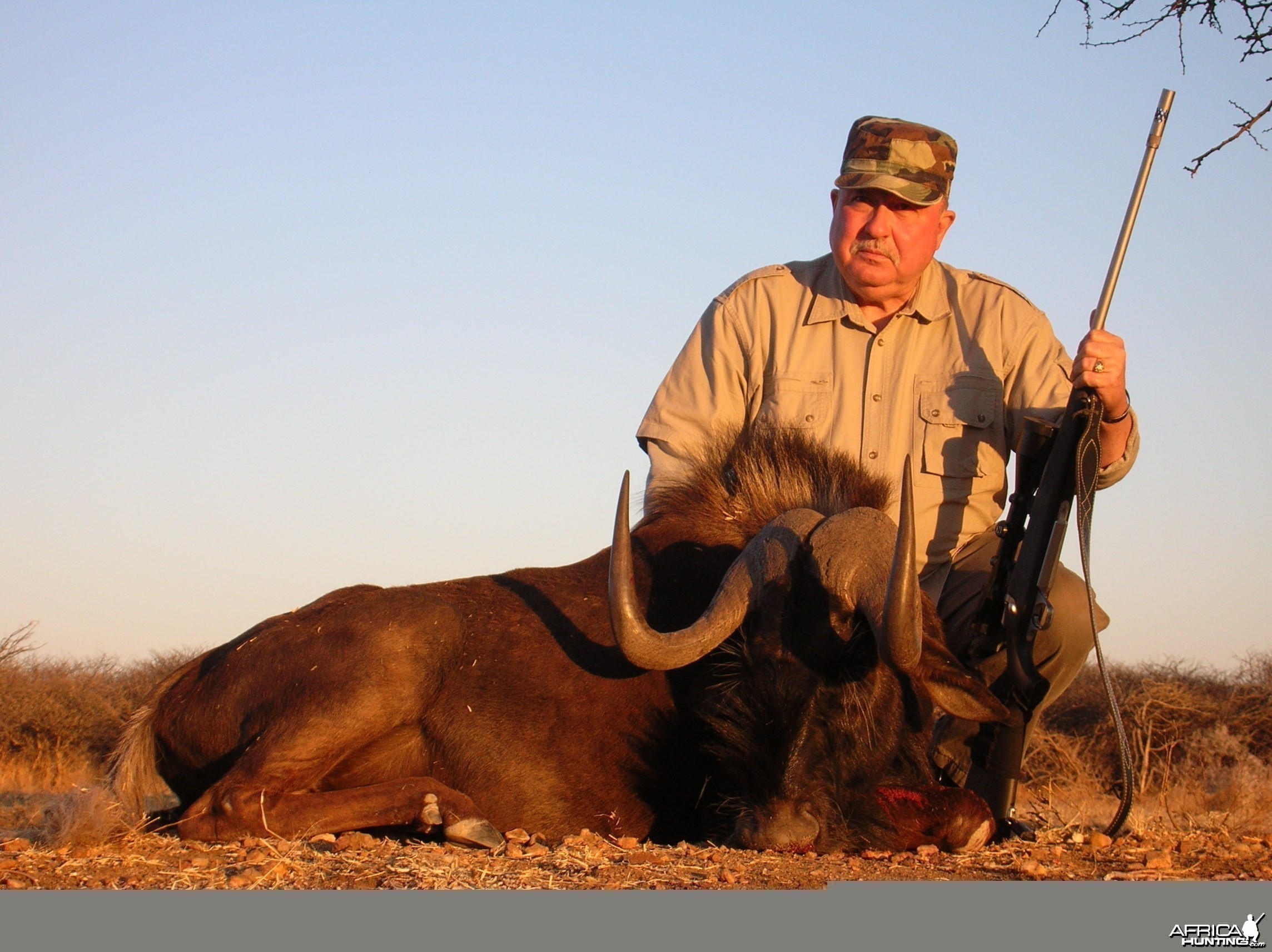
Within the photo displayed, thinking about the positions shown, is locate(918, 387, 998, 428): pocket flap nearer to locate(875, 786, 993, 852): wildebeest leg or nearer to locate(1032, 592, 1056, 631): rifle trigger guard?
locate(1032, 592, 1056, 631): rifle trigger guard

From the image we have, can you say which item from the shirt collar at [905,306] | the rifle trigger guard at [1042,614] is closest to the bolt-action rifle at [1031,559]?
the rifle trigger guard at [1042,614]

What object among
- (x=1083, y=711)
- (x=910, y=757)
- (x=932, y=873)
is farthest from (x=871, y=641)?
(x=1083, y=711)

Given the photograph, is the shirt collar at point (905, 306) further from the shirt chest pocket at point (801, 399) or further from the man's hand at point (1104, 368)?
the man's hand at point (1104, 368)

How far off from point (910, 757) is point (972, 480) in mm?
1650

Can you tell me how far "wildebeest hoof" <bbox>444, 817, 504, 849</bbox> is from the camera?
4.51 m

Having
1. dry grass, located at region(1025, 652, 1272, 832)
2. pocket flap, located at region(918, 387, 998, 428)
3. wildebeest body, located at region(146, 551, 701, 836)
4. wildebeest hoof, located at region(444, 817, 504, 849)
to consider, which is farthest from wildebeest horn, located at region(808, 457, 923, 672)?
dry grass, located at region(1025, 652, 1272, 832)

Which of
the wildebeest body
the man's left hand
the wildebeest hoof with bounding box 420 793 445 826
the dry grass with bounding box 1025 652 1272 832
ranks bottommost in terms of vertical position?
the dry grass with bounding box 1025 652 1272 832

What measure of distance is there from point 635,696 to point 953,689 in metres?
1.21

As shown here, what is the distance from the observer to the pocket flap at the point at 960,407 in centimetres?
572

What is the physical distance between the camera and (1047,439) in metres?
5.27

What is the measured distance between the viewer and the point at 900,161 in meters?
5.68

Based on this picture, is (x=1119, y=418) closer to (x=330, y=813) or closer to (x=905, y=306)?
(x=905, y=306)

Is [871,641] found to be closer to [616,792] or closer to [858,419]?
[616,792]

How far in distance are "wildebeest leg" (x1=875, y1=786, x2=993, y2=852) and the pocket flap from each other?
1.85 metres
